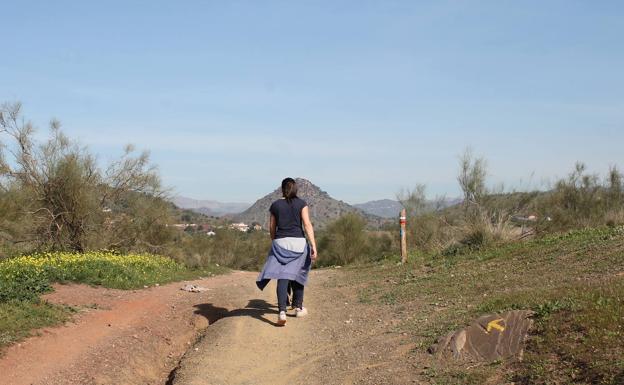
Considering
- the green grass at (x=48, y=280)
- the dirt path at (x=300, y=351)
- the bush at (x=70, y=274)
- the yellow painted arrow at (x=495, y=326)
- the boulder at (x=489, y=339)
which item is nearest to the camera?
the boulder at (x=489, y=339)

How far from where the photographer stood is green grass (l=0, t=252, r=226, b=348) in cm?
745

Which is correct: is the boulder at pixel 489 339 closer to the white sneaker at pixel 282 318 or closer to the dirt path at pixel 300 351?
the dirt path at pixel 300 351

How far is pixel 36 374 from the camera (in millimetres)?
6062

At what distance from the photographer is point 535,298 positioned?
673 cm

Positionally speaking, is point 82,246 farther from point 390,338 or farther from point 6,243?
point 390,338

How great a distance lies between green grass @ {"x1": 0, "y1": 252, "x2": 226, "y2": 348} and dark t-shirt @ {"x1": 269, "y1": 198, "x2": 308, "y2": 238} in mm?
3391

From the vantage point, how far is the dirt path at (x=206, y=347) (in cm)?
620

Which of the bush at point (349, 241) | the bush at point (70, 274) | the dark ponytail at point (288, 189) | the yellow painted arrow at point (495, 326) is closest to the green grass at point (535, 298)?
the yellow painted arrow at point (495, 326)

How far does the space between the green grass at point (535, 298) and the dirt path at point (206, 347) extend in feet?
1.87

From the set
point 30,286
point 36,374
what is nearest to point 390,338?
point 36,374

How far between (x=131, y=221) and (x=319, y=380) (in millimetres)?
16855

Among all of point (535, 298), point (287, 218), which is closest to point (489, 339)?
point (535, 298)

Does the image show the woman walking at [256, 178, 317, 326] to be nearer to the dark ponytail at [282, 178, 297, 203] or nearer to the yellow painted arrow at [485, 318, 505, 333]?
the dark ponytail at [282, 178, 297, 203]

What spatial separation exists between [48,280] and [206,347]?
4829mm
